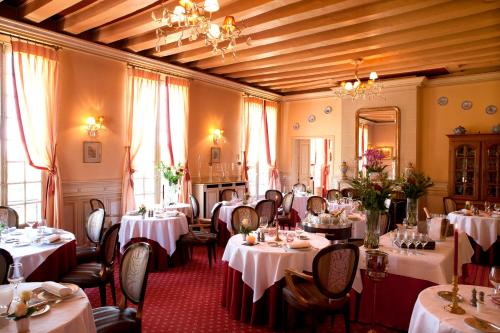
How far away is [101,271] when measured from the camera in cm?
397

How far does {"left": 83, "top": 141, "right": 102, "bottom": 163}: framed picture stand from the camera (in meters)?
6.62

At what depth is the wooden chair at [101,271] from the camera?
384cm

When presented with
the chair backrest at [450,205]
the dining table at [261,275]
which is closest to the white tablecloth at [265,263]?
the dining table at [261,275]

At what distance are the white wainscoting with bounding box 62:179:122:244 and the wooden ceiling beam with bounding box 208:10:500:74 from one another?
158 inches

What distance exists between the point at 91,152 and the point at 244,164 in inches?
178

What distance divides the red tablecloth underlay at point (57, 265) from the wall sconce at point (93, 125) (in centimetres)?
304

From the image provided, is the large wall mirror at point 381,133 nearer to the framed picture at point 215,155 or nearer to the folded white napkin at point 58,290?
the framed picture at point 215,155

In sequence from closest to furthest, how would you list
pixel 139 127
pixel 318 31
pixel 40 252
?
pixel 40 252, pixel 318 31, pixel 139 127

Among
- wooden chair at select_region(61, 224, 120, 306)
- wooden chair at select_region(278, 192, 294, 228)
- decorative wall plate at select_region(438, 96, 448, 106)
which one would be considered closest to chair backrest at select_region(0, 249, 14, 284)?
wooden chair at select_region(61, 224, 120, 306)

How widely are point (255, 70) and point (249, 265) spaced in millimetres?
6237

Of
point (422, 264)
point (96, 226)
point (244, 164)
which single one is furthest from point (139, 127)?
point (422, 264)

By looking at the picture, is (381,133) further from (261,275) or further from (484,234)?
(261,275)

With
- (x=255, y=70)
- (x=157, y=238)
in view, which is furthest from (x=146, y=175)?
(x=255, y=70)

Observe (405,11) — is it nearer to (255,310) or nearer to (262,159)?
(255,310)
